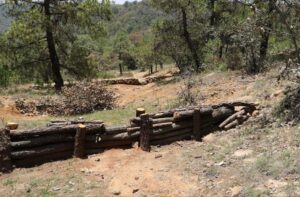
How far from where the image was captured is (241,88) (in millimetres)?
13680

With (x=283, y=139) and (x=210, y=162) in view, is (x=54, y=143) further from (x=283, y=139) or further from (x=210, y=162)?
(x=283, y=139)

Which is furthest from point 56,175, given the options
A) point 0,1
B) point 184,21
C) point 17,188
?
point 184,21

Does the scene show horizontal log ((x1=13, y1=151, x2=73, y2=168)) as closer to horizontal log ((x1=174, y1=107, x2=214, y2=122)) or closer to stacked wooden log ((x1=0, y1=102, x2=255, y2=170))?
stacked wooden log ((x1=0, y1=102, x2=255, y2=170))

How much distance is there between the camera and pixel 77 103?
14539mm

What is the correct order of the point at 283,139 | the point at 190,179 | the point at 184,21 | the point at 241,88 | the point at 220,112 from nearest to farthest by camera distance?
the point at 190,179 → the point at 283,139 → the point at 220,112 → the point at 241,88 → the point at 184,21

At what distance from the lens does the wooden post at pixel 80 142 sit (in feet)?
31.2

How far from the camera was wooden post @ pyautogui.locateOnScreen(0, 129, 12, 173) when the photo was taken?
904 centimetres

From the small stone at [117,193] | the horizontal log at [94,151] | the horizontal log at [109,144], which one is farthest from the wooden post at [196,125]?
the small stone at [117,193]

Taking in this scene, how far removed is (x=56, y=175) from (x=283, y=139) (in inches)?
162

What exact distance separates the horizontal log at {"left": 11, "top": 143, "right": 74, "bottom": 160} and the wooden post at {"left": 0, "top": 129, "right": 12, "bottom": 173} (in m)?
0.12

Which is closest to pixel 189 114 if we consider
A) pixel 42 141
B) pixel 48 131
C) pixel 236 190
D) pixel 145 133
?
pixel 145 133

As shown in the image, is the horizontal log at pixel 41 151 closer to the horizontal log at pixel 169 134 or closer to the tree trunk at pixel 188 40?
the horizontal log at pixel 169 134

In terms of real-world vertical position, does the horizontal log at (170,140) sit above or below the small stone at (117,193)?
above

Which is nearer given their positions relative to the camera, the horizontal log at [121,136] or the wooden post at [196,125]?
the horizontal log at [121,136]
